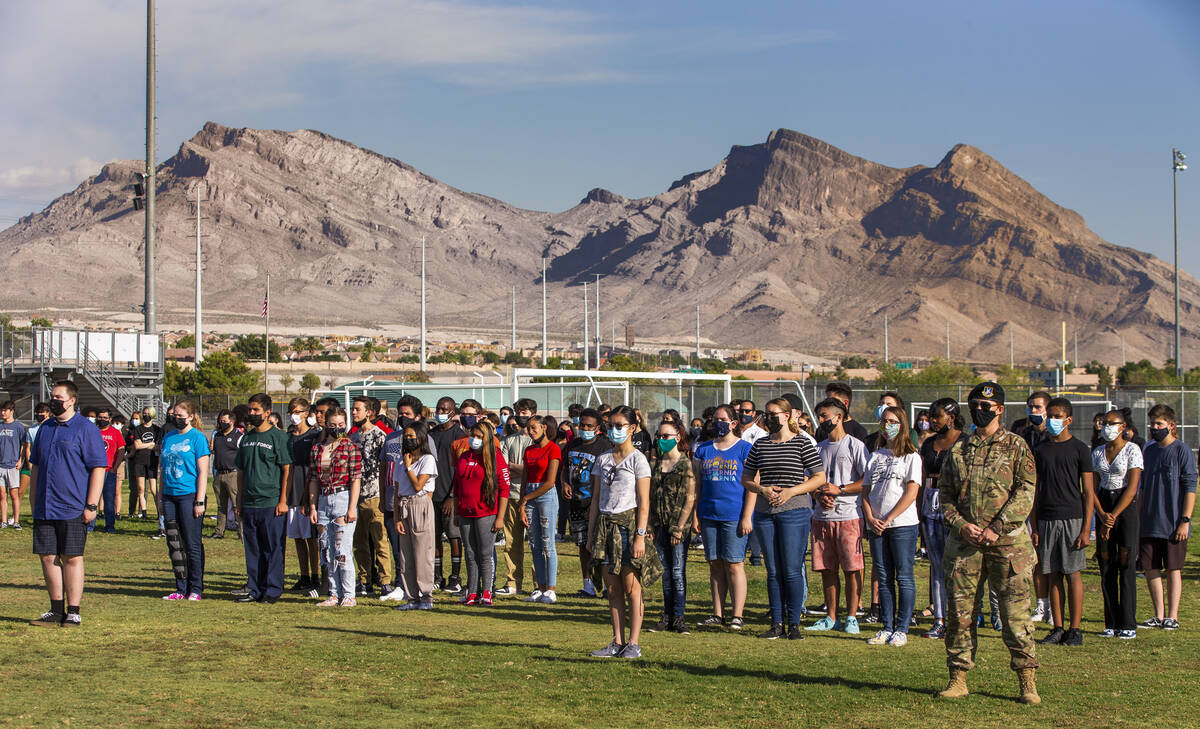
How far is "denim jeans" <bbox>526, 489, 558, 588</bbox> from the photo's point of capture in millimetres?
12367

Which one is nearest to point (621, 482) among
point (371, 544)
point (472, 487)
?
point (472, 487)

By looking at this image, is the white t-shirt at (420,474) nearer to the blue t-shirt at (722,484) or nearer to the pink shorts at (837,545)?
the blue t-shirt at (722,484)

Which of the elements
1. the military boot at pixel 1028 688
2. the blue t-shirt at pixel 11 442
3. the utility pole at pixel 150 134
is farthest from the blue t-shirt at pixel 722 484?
the utility pole at pixel 150 134

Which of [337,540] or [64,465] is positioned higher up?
[64,465]

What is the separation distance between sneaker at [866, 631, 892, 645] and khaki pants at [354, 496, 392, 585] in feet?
16.9

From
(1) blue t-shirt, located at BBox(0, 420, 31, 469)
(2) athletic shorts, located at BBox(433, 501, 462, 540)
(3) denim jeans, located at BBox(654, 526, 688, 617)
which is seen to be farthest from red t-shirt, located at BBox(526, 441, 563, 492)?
(1) blue t-shirt, located at BBox(0, 420, 31, 469)

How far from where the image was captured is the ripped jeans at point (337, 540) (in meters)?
11.6

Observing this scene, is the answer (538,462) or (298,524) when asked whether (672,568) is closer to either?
(538,462)

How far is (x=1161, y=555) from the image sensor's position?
10438mm

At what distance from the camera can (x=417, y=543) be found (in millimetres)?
11672

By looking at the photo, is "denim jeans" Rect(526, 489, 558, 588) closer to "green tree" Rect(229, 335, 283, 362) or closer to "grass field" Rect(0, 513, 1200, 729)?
"grass field" Rect(0, 513, 1200, 729)

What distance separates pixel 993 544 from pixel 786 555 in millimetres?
2509

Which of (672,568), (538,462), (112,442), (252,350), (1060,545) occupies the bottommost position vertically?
(672,568)

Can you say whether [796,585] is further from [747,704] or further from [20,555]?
[20,555]
